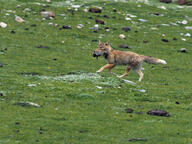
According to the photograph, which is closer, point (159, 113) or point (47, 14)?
point (159, 113)

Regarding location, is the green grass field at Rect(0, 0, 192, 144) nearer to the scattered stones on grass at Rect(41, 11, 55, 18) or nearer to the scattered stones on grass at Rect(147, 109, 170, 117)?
the scattered stones on grass at Rect(147, 109, 170, 117)

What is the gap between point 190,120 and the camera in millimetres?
16109

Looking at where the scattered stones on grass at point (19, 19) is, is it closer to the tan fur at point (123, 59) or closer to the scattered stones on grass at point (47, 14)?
the scattered stones on grass at point (47, 14)

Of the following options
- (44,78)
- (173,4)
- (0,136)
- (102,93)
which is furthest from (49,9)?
(0,136)

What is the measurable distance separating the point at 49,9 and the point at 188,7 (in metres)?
15.7

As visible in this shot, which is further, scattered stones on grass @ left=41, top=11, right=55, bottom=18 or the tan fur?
scattered stones on grass @ left=41, top=11, right=55, bottom=18

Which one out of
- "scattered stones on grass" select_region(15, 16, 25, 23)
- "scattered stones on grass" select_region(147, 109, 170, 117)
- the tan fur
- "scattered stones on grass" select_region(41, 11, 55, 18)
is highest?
"scattered stones on grass" select_region(147, 109, 170, 117)

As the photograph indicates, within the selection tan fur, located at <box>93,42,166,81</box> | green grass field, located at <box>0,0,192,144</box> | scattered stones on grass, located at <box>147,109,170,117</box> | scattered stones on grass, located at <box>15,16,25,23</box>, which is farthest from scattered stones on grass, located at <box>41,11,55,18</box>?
scattered stones on grass, located at <box>147,109,170,117</box>

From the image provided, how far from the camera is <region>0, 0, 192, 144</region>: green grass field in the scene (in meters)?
14.1

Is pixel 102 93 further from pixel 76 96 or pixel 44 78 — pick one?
pixel 44 78

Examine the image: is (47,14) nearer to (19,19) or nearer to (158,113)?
(19,19)

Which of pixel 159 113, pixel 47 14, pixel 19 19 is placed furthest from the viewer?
pixel 47 14

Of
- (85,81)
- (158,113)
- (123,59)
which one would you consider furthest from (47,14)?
(158,113)

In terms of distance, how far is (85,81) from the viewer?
21.3 m
